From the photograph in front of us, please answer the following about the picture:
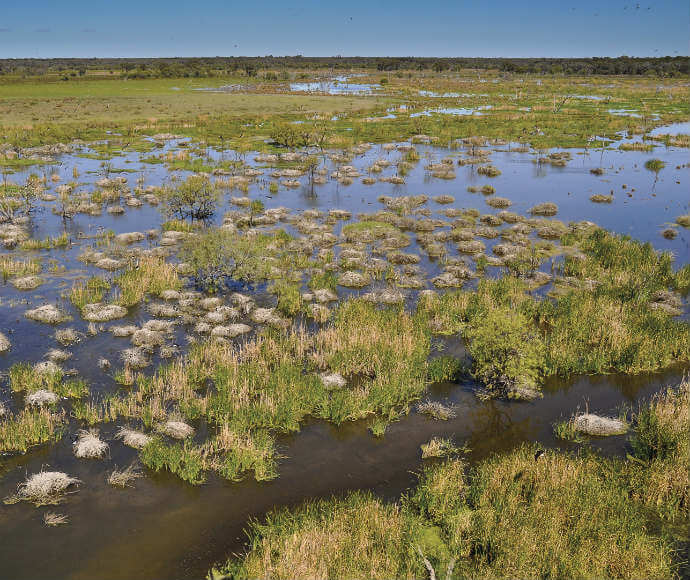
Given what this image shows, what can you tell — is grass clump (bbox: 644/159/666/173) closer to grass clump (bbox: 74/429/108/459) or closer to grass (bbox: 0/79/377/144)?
grass (bbox: 0/79/377/144)

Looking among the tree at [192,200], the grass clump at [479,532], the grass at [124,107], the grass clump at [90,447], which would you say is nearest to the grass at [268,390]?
the grass clump at [90,447]

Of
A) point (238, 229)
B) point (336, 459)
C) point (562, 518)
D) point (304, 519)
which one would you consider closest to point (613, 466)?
point (562, 518)

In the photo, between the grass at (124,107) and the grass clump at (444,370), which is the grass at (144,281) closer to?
the grass clump at (444,370)

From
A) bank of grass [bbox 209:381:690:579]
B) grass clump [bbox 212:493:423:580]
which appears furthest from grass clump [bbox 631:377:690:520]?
grass clump [bbox 212:493:423:580]

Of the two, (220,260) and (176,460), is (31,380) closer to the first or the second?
(176,460)

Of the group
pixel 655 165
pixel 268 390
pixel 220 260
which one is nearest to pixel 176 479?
pixel 268 390

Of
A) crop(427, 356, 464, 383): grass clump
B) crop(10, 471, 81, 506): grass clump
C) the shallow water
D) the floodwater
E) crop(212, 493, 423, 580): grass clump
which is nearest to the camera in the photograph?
crop(212, 493, 423, 580): grass clump
